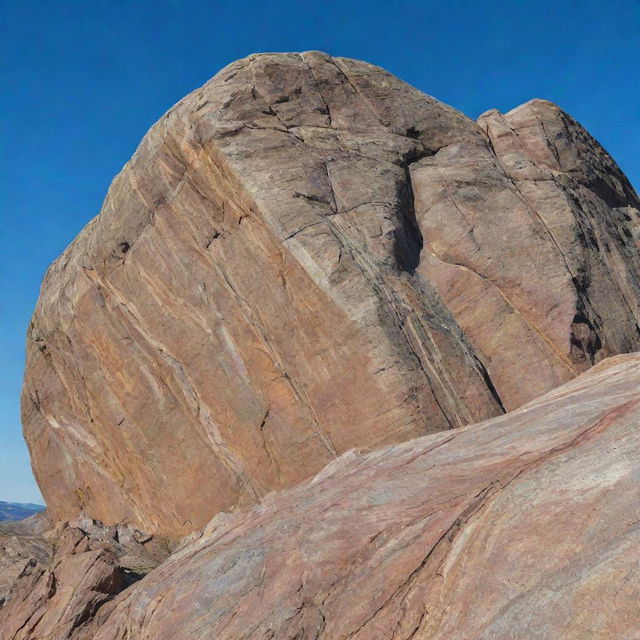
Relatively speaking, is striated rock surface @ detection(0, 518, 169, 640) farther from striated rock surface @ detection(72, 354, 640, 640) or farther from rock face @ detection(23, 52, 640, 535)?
rock face @ detection(23, 52, 640, 535)

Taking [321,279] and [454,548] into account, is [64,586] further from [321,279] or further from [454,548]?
[454,548]

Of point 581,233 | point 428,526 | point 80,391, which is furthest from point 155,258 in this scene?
point 428,526

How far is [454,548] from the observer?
12.8 meters

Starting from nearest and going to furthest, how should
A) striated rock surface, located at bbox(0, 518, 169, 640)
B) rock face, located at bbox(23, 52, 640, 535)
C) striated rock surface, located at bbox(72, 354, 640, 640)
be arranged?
striated rock surface, located at bbox(72, 354, 640, 640) < striated rock surface, located at bbox(0, 518, 169, 640) < rock face, located at bbox(23, 52, 640, 535)

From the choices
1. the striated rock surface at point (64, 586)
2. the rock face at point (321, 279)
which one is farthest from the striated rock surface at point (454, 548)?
the rock face at point (321, 279)

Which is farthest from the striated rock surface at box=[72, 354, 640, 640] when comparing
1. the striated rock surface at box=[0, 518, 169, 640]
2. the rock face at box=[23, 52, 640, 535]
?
the rock face at box=[23, 52, 640, 535]

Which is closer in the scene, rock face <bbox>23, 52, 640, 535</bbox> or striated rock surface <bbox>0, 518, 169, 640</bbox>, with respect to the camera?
striated rock surface <bbox>0, 518, 169, 640</bbox>

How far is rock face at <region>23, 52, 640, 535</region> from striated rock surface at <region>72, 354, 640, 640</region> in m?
6.92

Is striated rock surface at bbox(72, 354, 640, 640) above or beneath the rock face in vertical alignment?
beneath

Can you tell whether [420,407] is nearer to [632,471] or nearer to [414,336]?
[414,336]

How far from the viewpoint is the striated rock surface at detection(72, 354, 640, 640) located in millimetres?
10555

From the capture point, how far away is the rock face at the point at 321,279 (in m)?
24.2

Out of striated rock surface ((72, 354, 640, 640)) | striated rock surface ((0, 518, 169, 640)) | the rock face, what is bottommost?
striated rock surface ((72, 354, 640, 640))

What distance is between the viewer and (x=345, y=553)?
46.0ft
